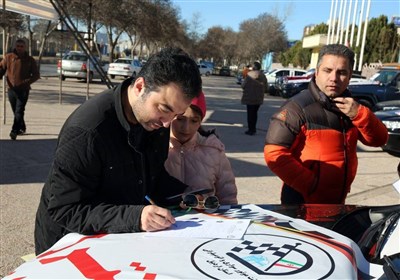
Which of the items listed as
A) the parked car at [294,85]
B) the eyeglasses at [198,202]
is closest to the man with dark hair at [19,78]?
the eyeglasses at [198,202]

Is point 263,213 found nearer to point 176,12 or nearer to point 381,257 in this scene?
point 381,257

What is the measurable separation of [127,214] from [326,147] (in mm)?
1555

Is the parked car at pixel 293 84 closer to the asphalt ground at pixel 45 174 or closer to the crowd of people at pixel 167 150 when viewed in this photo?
the asphalt ground at pixel 45 174

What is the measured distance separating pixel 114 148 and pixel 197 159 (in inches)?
36.7

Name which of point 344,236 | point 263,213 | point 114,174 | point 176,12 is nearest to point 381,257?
point 344,236

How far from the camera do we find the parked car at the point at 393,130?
902 centimetres

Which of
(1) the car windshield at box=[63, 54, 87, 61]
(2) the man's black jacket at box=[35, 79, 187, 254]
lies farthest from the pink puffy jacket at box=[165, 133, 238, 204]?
(1) the car windshield at box=[63, 54, 87, 61]

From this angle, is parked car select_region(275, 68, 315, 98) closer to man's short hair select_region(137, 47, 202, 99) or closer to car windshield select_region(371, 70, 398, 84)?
car windshield select_region(371, 70, 398, 84)

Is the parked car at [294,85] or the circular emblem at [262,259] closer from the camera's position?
the circular emblem at [262,259]

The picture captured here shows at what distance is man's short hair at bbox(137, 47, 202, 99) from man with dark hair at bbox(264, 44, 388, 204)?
121 centimetres

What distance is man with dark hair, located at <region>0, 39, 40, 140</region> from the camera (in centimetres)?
809

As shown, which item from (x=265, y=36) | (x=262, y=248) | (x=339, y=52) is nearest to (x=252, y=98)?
(x=339, y=52)

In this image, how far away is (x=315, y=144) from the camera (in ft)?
9.20

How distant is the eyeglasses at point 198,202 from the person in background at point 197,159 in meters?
0.42
